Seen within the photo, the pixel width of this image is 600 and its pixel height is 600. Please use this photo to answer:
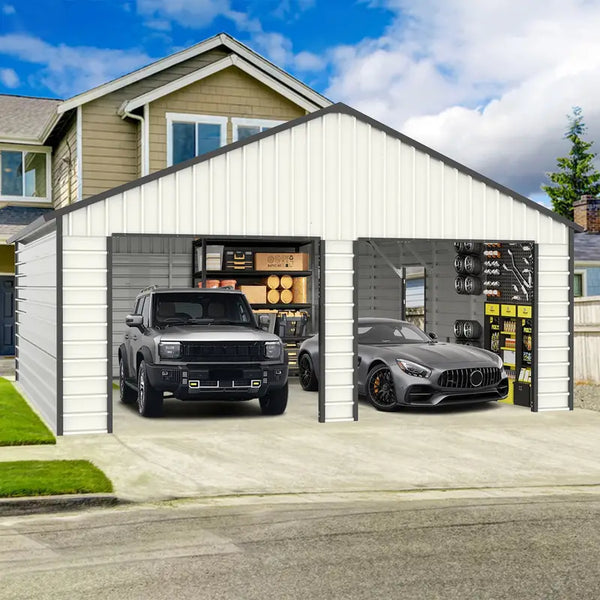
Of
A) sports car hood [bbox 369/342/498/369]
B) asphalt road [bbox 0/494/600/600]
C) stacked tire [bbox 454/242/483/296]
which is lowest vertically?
asphalt road [bbox 0/494/600/600]

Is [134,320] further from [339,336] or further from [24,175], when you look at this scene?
[24,175]

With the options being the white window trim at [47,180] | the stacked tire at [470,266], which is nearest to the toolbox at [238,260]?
the stacked tire at [470,266]

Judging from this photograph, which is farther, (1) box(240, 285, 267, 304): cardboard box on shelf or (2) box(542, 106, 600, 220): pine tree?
(2) box(542, 106, 600, 220): pine tree

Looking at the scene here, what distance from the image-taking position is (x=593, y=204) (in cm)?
3528

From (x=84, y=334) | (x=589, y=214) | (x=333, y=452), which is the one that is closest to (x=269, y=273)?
(x=84, y=334)

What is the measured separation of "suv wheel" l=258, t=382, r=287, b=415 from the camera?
14.2 meters

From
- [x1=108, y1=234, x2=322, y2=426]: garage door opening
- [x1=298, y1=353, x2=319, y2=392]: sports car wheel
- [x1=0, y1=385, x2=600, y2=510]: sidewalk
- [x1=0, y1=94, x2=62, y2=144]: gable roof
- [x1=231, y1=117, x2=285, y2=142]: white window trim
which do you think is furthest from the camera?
[x1=0, y1=94, x2=62, y2=144]: gable roof

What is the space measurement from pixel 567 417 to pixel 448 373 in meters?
1.99

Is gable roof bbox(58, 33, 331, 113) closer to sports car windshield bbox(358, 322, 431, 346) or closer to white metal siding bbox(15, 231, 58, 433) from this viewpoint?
white metal siding bbox(15, 231, 58, 433)

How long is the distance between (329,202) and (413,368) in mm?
2967

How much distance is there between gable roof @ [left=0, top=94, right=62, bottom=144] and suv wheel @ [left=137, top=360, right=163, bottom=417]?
415 inches

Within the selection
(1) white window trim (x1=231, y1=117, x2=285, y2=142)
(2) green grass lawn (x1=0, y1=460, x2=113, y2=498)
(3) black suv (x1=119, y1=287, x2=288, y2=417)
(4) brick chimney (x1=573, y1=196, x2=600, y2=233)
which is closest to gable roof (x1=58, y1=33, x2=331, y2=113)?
(1) white window trim (x1=231, y1=117, x2=285, y2=142)

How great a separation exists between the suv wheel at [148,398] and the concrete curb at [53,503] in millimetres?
5335

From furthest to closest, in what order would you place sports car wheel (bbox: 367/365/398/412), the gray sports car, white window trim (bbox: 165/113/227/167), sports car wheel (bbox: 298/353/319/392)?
white window trim (bbox: 165/113/227/167) < sports car wheel (bbox: 298/353/319/392) < sports car wheel (bbox: 367/365/398/412) < the gray sports car
